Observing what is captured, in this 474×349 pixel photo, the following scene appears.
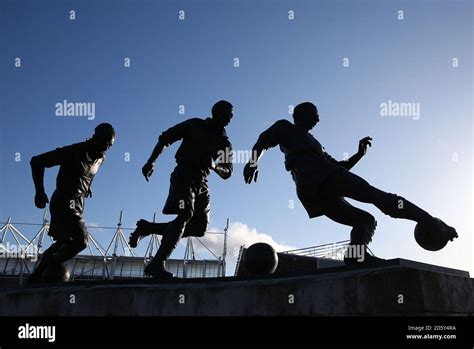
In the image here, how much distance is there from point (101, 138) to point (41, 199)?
4.08 feet

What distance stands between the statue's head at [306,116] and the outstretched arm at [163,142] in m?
1.67

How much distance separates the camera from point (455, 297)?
4348 millimetres

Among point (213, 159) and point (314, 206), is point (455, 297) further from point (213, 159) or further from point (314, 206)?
point (213, 159)

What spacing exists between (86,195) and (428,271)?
192 inches

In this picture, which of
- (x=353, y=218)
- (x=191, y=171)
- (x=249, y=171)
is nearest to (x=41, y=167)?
(x=191, y=171)

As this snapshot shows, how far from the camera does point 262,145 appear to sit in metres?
5.81

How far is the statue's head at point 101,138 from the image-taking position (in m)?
6.50

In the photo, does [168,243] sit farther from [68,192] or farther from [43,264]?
[43,264]

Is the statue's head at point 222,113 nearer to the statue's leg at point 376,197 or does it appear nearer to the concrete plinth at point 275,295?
the statue's leg at point 376,197

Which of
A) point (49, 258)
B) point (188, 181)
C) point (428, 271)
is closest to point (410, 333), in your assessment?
point (428, 271)

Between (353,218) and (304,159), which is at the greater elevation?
(304,159)

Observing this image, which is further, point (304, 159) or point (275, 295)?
point (304, 159)

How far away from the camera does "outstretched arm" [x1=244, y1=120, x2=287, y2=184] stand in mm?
5645

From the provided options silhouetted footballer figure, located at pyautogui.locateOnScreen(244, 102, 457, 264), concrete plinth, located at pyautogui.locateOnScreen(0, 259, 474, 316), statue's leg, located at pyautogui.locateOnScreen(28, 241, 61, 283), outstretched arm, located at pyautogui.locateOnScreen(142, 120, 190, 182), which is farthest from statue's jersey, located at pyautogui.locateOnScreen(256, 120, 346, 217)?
statue's leg, located at pyautogui.locateOnScreen(28, 241, 61, 283)
